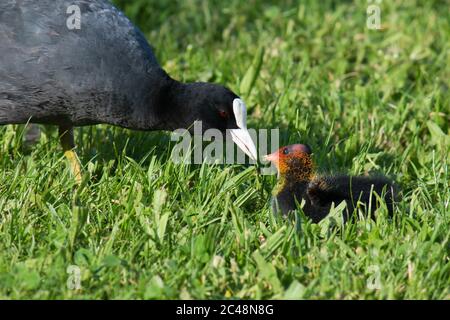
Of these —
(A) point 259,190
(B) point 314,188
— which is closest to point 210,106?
(A) point 259,190

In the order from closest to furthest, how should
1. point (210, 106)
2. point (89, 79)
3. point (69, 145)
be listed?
point (89, 79), point (210, 106), point (69, 145)

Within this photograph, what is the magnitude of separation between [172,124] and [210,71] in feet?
5.35

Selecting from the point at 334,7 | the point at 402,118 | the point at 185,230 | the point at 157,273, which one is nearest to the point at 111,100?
the point at 185,230

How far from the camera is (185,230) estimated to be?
389 centimetres

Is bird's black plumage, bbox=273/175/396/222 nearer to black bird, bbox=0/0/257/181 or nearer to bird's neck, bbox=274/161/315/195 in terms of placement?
bird's neck, bbox=274/161/315/195

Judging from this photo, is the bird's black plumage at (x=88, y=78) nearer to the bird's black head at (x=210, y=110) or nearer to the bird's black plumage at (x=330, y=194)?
the bird's black head at (x=210, y=110)

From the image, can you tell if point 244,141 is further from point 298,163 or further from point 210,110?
point 298,163

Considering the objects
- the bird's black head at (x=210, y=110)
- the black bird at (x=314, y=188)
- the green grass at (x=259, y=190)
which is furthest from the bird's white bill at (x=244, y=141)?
the black bird at (x=314, y=188)

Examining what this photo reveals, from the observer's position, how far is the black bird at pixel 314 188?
165 inches

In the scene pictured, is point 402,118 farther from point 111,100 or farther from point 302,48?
point 111,100

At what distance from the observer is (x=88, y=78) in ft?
14.3

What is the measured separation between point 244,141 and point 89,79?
35.0 inches
